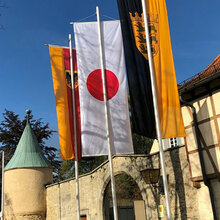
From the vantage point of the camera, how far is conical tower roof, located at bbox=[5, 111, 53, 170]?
23.2m

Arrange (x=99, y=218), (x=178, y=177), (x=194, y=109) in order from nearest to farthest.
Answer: (x=194, y=109) < (x=178, y=177) < (x=99, y=218)

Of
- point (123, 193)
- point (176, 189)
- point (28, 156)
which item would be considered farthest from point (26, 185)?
point (176, 189)

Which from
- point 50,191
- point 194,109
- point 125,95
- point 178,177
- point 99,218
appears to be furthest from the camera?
point 50,191

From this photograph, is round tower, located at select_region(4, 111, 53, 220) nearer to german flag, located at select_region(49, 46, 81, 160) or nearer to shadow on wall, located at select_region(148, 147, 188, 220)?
shadow on wall, located at select_region(148, 147, 188, 220)

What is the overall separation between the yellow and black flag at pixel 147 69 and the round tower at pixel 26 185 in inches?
592

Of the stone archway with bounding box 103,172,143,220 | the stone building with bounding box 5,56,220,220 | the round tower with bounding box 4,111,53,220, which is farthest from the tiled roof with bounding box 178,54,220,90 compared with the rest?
the round tower with bounding box 4,111,53,220

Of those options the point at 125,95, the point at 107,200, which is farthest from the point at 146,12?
the point at 107,200

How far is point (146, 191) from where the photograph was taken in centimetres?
1370

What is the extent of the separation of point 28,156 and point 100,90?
1465 cm

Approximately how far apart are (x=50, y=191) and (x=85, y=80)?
13.2 m

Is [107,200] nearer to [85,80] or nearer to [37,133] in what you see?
[85,80]

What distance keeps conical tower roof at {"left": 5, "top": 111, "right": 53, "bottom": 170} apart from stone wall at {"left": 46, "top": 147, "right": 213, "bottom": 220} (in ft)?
9.90

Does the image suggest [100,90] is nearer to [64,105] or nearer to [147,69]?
[147,69]

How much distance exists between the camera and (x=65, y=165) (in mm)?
32344
